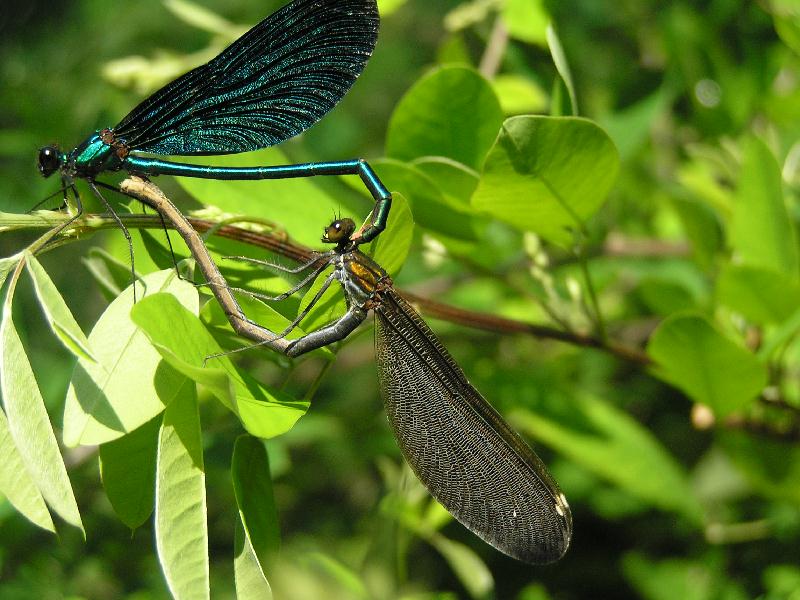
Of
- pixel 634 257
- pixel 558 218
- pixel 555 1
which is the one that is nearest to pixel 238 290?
pixel 558 218

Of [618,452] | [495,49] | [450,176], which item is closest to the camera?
[450,176]

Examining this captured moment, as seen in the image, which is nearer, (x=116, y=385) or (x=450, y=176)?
(x=116, y=385)

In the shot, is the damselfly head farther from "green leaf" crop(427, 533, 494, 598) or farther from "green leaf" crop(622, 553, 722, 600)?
"green leaf" crop(622, 553, 722, 600)

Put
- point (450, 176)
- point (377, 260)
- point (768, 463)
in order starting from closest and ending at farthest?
point (377, 260)
point (450, 176)
point (768, 463)

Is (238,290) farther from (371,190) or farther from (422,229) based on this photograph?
(422,229)

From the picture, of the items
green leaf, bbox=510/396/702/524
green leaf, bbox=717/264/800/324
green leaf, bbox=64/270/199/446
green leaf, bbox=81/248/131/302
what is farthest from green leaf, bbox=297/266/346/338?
green leaf, bbox=510/396/702/524

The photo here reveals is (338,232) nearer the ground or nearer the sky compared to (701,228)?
nearer the sky

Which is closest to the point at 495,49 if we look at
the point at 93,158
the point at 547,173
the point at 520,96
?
the point at 520,96

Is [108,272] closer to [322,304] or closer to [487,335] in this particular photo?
[322,304]
